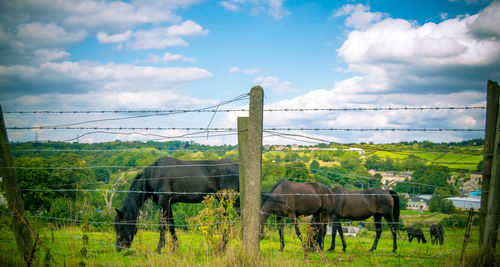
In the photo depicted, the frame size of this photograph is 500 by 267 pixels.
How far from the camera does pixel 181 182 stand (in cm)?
737

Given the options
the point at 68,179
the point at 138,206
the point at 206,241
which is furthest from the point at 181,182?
the point at 68,179

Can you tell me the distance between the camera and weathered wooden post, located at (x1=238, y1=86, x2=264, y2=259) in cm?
382

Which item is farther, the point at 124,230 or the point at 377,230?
the point at 377,230

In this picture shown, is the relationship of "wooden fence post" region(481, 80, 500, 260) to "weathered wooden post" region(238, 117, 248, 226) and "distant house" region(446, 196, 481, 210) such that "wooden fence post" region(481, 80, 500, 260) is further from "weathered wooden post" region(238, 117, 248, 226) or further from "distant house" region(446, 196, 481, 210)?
"weathered wooden post" region(238, 117, 248, 226)

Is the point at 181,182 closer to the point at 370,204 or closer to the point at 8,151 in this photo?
the point at 8,151

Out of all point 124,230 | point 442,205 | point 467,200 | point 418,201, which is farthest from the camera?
point 442,205

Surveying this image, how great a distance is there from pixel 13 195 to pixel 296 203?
18.6 ft

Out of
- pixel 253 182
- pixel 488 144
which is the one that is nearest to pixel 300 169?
pixel 253 182

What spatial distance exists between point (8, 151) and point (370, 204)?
28.5ft

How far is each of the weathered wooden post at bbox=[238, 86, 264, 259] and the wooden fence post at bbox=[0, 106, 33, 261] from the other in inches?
A: 123

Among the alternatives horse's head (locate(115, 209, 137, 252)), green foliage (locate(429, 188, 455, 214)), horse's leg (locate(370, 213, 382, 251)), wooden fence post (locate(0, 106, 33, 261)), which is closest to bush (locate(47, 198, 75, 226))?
horse's head (locate(115, 209, 137, 252))

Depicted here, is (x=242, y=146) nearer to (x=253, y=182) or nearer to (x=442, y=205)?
(x=253, y=182)

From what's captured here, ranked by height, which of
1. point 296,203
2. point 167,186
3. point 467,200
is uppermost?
point 167,186

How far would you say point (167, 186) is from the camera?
7.20 metres
